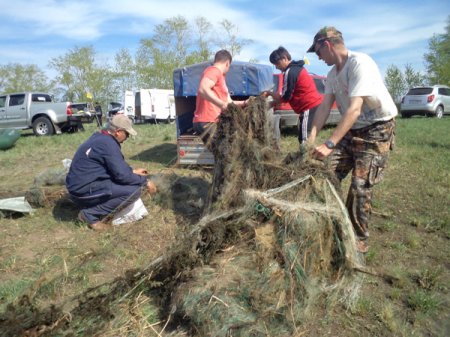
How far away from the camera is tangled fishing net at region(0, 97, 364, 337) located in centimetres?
238

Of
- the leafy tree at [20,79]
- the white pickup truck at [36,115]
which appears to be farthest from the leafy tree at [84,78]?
the white pickup truck at [36,115]

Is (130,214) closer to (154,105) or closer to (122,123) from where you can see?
(122,123)

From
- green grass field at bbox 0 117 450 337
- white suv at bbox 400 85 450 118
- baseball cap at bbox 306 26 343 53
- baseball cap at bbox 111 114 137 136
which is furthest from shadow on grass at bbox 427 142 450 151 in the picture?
white suv at bbox 400 85 450 118

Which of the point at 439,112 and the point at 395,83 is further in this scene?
the point at 395,83

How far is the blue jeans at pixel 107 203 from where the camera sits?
436 cm

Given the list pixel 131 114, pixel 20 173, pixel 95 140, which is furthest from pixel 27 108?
pixel 95 140

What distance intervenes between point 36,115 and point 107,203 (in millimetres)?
13347

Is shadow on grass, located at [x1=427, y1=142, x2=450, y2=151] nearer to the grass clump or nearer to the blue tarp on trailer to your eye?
the blue tarp on trailer

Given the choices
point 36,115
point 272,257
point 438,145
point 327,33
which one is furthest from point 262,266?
point 36,115

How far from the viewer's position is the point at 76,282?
10.6 feet

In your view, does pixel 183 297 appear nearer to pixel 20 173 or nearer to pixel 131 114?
pixel 20 173

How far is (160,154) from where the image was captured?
9.11 metres

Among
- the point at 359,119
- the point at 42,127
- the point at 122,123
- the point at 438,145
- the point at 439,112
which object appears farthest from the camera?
the point at 439,112

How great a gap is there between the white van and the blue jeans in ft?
66.6
